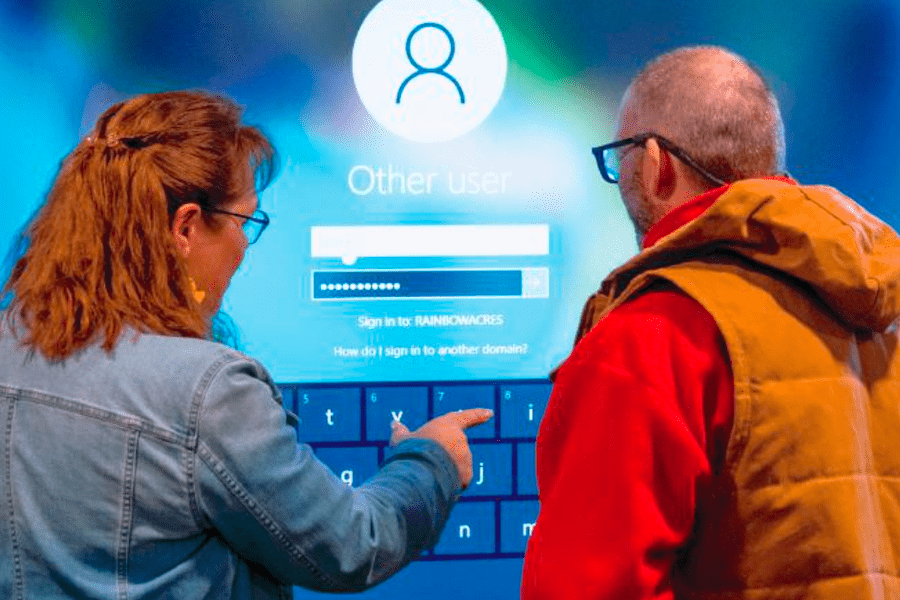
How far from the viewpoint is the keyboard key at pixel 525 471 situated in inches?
79.2

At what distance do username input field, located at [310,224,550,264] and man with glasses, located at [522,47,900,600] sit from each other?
31.4 inches

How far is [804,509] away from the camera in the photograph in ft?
3.69

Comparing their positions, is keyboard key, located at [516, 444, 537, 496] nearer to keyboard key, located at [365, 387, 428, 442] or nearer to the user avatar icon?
keyboard key, located at [365, 387, 428, 442]

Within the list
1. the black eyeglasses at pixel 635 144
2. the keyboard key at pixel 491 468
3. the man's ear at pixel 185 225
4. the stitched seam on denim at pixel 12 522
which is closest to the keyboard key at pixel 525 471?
the keyboard key at pixel 491 468

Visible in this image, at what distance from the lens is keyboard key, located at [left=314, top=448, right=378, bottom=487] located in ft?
6.49

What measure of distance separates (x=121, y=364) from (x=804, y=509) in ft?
2.15

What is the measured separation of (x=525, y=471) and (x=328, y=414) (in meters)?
0.35

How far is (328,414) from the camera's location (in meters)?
1.97

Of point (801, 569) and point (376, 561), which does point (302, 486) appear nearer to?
point (376, 561)

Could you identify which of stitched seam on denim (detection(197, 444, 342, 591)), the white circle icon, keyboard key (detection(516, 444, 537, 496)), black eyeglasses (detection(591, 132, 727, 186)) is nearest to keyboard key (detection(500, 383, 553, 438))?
keyboard key (detection(516, 444, 537, 496))

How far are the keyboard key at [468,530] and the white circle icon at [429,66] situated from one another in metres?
0.62

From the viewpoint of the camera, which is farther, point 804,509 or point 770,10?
point 770,10

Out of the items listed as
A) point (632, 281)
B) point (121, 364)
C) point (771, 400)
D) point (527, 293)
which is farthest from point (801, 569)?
point (527, 293)

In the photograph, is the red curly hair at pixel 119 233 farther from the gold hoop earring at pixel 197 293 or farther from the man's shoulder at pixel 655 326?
the man's shoulder at pixel 655 326
